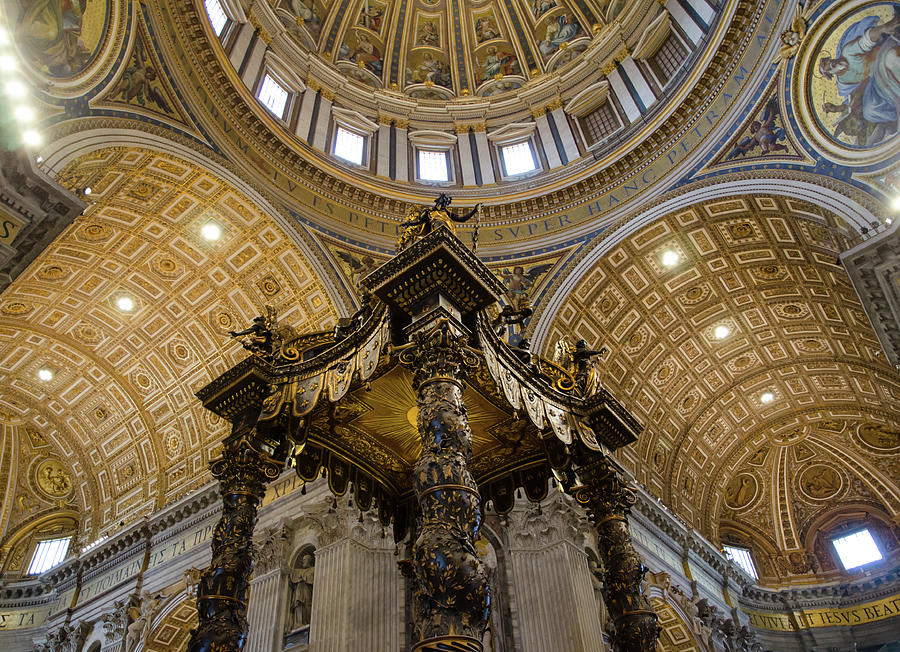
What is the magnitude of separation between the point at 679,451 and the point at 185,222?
45.4 feet

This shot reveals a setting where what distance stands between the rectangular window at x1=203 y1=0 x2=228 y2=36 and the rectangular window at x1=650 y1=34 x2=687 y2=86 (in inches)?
387

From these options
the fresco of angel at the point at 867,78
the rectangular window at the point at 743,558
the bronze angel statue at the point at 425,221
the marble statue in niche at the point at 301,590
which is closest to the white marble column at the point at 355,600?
the marble statue in niche at the point at 301,590

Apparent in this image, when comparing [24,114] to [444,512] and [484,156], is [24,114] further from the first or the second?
[484,156]

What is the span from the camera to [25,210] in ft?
25.6

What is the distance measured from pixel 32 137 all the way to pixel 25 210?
1303mm

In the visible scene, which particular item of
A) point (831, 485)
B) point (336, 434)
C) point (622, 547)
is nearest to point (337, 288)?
point (336, 434)

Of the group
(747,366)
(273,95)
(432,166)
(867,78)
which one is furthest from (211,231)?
(747,366)

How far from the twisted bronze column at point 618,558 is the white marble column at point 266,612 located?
20.6ft

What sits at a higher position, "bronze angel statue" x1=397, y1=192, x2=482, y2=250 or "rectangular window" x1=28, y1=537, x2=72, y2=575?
"rectangular window" x1=28, y1=537, x2=72, y2=575

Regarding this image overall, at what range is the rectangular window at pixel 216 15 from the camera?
1362cm

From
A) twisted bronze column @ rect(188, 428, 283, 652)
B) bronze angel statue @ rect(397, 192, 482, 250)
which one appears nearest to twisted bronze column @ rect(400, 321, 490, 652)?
bronze angel statue @ rect(397, 192, 482, 250)

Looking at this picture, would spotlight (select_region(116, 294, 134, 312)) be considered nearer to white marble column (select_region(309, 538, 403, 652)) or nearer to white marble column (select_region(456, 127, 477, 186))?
white marble column (select_region(309, 538, 403, 652))

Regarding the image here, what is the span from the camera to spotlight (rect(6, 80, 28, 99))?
26.2 feet

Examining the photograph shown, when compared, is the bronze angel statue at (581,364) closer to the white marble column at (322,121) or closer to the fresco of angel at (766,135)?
the fresco of angel at (766,135)
